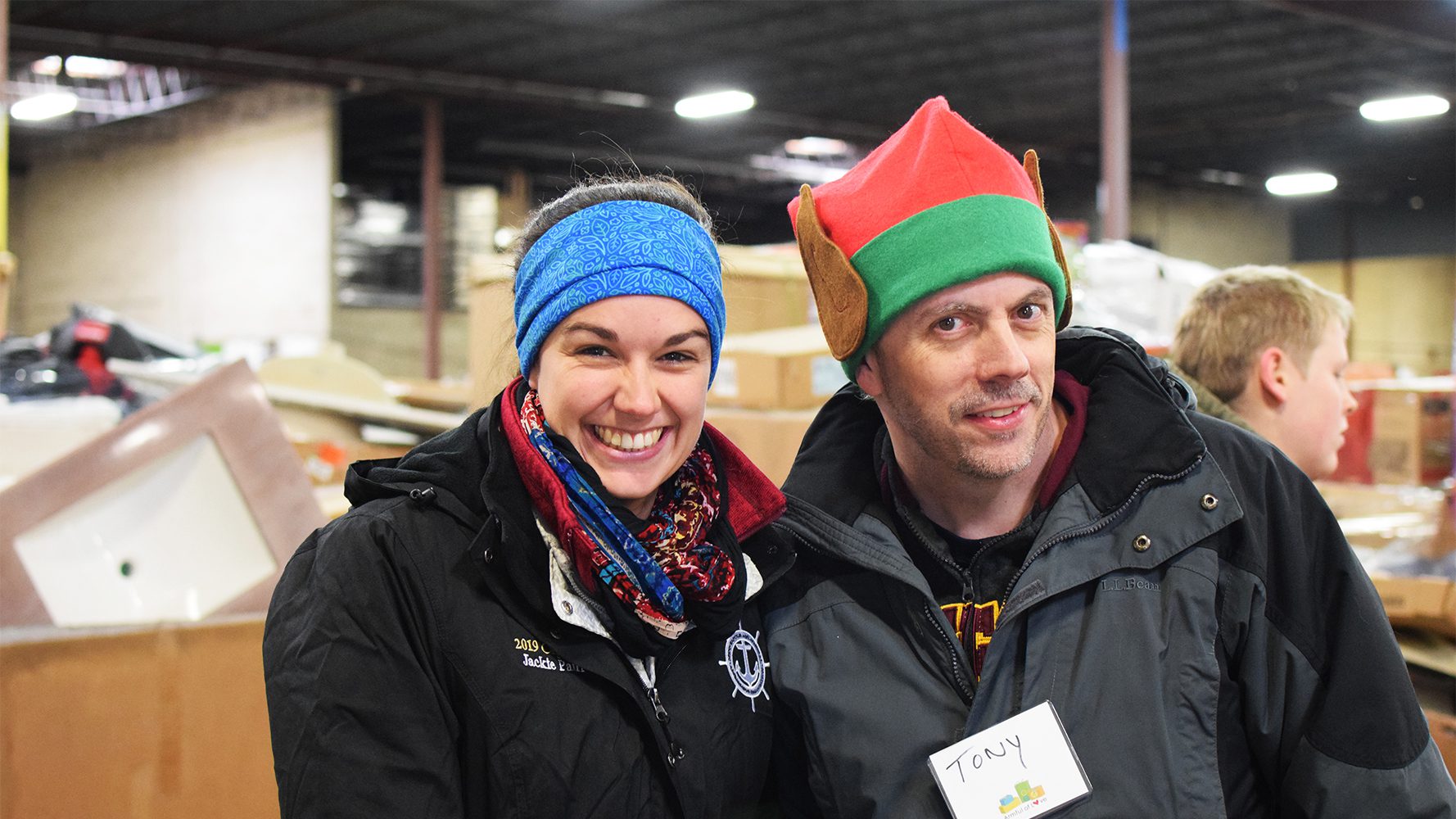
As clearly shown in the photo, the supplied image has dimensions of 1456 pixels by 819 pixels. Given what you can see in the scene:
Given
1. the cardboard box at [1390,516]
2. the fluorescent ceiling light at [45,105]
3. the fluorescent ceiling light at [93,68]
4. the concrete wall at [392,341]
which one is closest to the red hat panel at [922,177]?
the cardboard box at [1390,516]

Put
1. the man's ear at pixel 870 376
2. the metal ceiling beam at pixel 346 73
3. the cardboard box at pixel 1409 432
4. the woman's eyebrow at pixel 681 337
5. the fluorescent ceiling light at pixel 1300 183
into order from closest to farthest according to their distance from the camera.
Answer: the woman's eyebrow at pixel 681 337 → the man's ear at pixel 870 376 → the cardboard box at pixel 1409 432 → the metal ceiling beam at pixel 346 73 → the fluorescent ceiling light at pixel 1300 183

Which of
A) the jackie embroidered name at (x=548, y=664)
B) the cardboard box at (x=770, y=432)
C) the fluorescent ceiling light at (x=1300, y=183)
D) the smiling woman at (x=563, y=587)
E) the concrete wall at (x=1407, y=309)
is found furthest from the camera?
the fluorescent ceiling light at (x=1300, y=183)

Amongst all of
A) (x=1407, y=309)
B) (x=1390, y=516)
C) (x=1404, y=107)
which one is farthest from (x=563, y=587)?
(x=1407, y=309)

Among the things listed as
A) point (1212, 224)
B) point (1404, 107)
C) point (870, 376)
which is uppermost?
point (1404, 107)

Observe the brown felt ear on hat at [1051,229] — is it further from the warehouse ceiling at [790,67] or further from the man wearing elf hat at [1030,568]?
the warehouse ceiling at [790,67]

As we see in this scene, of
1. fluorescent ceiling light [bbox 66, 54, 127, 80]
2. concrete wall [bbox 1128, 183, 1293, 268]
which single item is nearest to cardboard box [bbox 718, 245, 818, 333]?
fluorescent ceiling light [bbox 66, 54, 127, 80]

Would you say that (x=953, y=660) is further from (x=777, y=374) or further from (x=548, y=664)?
(x=777, y=374)

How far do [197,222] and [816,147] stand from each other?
7732mm

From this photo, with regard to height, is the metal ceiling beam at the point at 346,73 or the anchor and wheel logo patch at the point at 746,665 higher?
the metal ceiling beam at the point at 346,73

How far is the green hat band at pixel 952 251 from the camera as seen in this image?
1.56m

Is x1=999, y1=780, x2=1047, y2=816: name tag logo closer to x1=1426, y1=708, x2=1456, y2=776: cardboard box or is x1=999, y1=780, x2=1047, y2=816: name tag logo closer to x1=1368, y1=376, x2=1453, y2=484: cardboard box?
x1=1426, y1=708, x2=1456, y2=776: cardboard box

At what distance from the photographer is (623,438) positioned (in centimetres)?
149

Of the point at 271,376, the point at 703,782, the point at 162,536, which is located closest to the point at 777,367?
the point at 162,536

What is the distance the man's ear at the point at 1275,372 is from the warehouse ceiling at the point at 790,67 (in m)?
2.93
